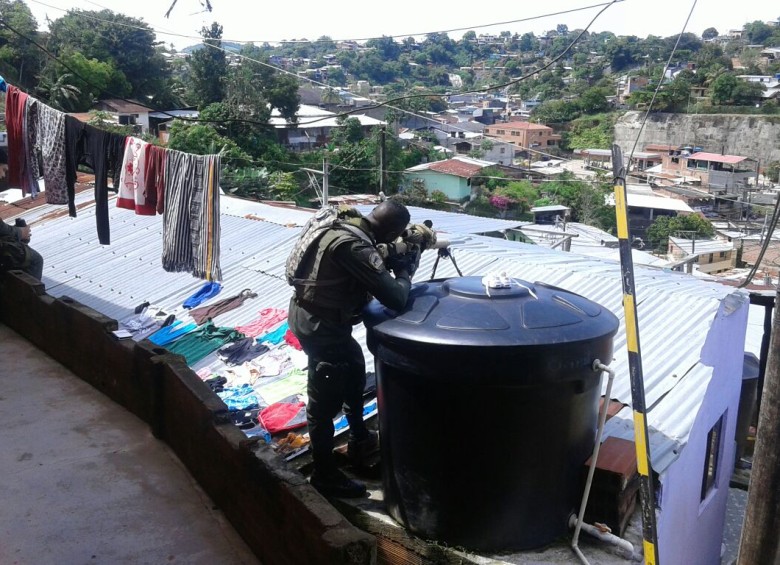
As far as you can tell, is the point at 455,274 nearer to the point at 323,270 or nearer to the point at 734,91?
the point at 323,270

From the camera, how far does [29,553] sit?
3.85 m

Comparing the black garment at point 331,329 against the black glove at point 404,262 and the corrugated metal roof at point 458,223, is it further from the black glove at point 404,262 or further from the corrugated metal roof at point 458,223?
the corrugated metal roof at point 458,223

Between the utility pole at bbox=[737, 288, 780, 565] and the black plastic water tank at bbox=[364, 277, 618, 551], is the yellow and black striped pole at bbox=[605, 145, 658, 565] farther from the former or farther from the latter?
the utility pole at bbox=[737, 288, 780, 565]

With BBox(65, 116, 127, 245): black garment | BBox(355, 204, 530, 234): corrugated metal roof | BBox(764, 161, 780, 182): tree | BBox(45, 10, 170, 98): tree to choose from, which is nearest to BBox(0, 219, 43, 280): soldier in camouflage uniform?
BBox(65, 116, 127, 245): black garment

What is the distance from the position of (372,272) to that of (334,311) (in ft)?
1.36

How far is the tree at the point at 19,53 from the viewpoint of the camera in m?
41.2

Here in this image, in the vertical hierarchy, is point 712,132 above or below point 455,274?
below

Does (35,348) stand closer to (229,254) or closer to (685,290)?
(229,254)

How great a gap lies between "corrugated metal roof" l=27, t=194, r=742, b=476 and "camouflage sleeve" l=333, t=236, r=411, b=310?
66.9 inches

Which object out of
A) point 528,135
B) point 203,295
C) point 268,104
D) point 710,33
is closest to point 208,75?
point 268,104

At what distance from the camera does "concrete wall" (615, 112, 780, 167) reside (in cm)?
6384

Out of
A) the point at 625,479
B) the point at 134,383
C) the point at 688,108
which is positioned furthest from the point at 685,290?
the point at 688,108

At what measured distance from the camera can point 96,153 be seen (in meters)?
7.48

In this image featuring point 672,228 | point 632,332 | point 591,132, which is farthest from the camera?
point 591,132
